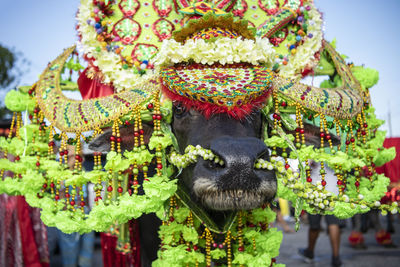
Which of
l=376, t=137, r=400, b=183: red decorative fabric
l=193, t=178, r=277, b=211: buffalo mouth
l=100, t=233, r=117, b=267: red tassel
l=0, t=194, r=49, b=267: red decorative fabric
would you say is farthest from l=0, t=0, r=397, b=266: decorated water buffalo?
l=376, t=137, r=400, b=183: red decorative fabric

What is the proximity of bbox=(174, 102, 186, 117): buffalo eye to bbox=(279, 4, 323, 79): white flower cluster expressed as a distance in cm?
88

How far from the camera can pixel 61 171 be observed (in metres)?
2.54

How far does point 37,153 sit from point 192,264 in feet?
4.50

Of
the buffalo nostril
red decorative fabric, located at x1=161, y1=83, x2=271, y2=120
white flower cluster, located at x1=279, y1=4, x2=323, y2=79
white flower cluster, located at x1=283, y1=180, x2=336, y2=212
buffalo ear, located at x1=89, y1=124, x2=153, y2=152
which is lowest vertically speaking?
white flower cluster, located at x1=283, y1=180, x2=336, y2=212

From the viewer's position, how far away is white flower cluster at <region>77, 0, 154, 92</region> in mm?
2662

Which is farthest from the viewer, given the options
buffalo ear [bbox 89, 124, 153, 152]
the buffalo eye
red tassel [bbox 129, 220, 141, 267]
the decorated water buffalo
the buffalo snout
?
red tassel [bbox 129, 220, 141, 267]

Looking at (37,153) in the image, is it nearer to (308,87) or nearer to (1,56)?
(308,87)

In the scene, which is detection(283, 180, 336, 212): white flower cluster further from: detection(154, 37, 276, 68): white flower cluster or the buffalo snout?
detection(154, 37, 276, 68): white flower cluster

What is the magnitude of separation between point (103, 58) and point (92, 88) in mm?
381

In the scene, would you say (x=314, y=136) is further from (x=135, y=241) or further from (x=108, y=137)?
(x=135, y=241)

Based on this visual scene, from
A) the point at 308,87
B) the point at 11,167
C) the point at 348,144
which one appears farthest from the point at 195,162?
→ the point at 11,167

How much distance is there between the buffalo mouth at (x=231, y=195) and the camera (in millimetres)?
1856

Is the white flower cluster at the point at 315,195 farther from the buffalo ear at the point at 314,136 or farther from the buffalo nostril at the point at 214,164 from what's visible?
the buffalo ear at the point at 314,136

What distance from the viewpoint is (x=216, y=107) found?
6.79ft
